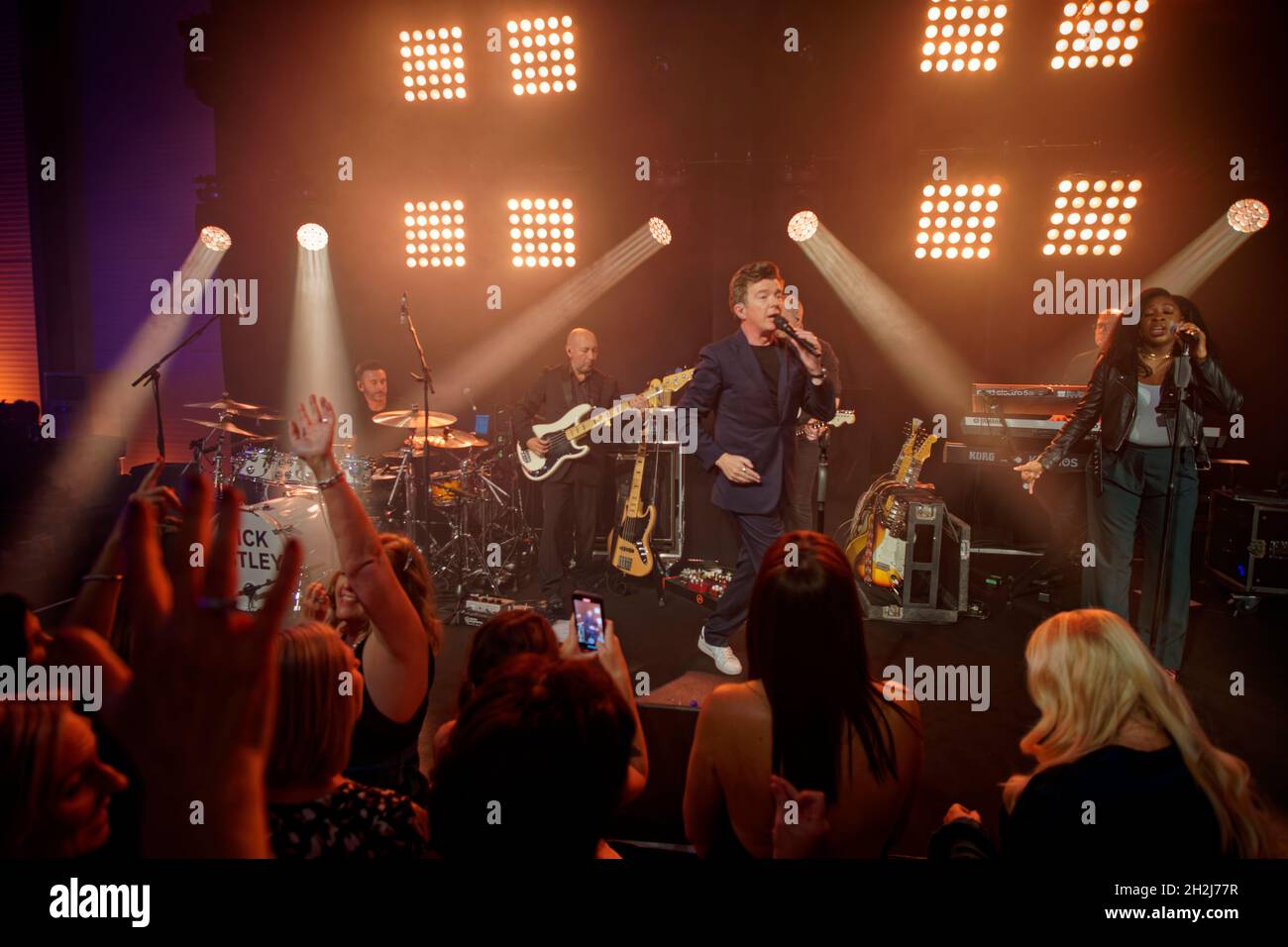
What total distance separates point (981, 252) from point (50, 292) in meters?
11.4

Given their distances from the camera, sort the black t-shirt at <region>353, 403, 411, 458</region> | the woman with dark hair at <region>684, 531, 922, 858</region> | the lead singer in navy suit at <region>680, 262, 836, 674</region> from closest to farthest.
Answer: the woman with dark hair at <region>684, 531, 922, 858</region> → the lead singer in navy suit at <region>680, 262, 836, 674</region> → the black t-shirt at <region>353, 403, 411, 458</region>

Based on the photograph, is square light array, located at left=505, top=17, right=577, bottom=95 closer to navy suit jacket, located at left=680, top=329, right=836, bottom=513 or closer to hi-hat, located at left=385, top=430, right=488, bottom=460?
hi-hat, located at left=385, top=430, right=488, bottom=460

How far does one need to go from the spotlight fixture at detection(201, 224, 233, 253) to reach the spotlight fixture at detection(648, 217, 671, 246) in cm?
469

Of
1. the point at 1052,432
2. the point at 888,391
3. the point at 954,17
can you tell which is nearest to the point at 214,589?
the point at 1052,432

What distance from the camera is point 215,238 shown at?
8125 millimetres

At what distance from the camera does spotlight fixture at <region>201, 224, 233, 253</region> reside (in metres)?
8.07

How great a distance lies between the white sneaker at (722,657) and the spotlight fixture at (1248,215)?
Result: 20.0 feet

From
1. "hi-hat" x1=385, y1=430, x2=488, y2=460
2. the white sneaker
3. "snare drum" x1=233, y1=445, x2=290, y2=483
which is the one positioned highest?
"hi-hat" x1=385, y1=430, x2=488, y2=460

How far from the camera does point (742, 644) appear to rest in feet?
16.7

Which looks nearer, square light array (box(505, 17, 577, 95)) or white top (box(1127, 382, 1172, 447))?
white top (box(1127, 382, 1172, 447))

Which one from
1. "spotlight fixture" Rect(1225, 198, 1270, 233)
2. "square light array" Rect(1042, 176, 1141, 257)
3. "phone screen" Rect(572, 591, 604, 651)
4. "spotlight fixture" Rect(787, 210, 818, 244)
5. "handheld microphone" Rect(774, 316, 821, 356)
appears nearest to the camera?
"phone screen" Rect(572, 591, 604, 651)

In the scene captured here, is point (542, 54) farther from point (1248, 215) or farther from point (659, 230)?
point (1248, 215)

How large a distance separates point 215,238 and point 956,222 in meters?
7.65

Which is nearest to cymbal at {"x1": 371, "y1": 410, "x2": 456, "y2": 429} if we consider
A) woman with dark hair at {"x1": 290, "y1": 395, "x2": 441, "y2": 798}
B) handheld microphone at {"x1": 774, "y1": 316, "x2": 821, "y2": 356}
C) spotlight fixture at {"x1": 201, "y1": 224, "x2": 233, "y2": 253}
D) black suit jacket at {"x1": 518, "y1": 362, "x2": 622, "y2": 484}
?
black suit jacket at {"x1": 518, "y1": 362, "x2": 622, "y2": 484}
